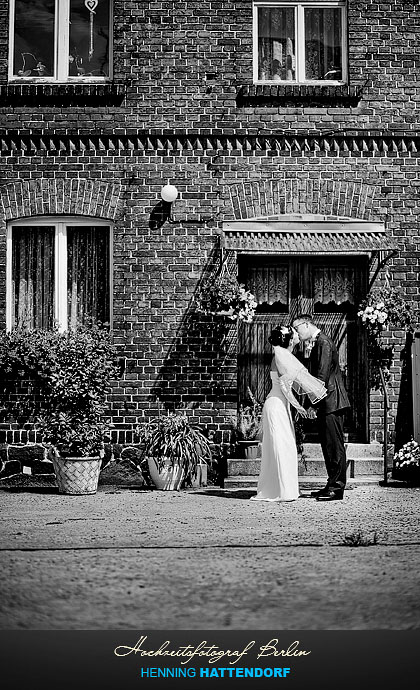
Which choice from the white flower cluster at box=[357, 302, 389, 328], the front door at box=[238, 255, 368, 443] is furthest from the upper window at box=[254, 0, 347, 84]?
the white flower cluster at box=[357, 302, 389, 328]

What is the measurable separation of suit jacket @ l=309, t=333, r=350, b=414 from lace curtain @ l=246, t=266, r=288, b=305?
1870 mm

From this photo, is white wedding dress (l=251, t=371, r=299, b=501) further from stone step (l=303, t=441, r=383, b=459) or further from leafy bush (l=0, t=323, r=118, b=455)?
leafy bush (l=0, t=323, r=118, b=455)

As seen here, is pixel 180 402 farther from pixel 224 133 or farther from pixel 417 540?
pixel 417 540

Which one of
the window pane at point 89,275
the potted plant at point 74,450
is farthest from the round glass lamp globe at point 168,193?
the potted plant at point 74,450

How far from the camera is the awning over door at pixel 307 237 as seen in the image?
12.1m

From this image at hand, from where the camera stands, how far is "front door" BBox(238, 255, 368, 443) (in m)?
12.7

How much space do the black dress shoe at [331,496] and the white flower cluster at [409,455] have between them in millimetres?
1493

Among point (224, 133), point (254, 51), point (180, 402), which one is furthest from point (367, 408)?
point (254, 51)

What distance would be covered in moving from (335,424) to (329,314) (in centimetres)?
234

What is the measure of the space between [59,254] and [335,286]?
11.8ft

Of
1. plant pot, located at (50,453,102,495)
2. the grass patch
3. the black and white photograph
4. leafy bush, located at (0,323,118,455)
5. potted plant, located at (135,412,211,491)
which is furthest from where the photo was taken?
the black and white photograph

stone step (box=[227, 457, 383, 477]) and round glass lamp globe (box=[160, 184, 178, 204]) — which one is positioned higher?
round glass lamp globe (box=[160, 184, 178, 204])

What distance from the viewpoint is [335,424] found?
10.8 metres

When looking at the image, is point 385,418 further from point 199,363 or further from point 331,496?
point 199,363
